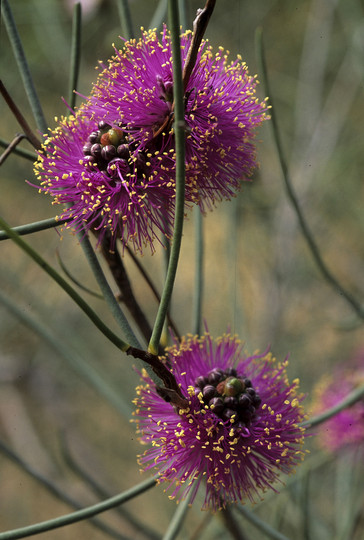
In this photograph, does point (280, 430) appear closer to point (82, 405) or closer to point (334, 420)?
point (334, 420)

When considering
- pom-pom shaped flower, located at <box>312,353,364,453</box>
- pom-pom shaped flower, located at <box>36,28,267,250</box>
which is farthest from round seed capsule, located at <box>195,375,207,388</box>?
pom-pom shaped flower, located at <box>312,353,364,453</box>

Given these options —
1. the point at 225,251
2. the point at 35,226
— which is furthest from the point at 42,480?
the point at 225,251

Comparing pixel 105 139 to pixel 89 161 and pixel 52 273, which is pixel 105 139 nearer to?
pixel 89 161

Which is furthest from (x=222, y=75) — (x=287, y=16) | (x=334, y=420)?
(x=287, y=16)

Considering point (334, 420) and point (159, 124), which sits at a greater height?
point (159, 124)

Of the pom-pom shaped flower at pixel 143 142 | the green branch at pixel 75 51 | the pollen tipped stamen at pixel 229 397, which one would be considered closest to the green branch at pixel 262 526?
the pollen tipped stamen at pixel 229 397

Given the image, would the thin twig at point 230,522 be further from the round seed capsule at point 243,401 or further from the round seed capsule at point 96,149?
the round seed capsule at point 96,149
